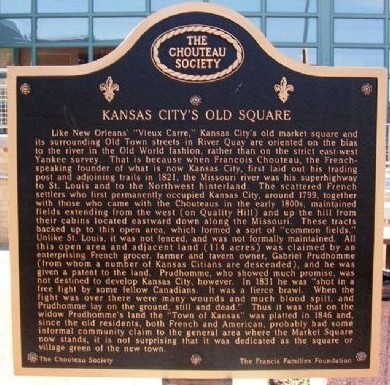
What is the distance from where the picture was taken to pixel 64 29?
15.2m

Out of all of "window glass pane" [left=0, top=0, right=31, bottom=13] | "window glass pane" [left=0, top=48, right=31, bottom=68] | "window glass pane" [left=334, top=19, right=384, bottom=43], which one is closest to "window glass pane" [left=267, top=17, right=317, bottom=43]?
"window glass pane" [left=334, top=19, right=384, bottom=43]

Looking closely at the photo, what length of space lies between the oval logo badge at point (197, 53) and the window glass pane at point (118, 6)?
11.8m

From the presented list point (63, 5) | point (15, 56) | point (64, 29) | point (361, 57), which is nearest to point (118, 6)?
point (63, 5)

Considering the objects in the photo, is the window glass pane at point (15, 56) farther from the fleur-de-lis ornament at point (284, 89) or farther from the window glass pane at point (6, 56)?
the fleur-de-lis ornament at point (284, 89)

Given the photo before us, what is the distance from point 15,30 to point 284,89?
1345cm

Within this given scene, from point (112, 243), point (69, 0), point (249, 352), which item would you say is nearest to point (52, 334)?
point (112, 243)

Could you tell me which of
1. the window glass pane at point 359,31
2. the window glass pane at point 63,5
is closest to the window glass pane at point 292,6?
the window glass pane at point 359,31

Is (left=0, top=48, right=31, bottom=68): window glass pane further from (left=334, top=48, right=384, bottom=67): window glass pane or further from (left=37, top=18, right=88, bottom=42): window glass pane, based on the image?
(left=334, top=48, right=384, bottom=67): window glass pane

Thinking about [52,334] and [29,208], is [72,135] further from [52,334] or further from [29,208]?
[52,334]

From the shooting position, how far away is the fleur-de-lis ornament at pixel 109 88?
360cm

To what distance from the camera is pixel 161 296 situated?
366cm

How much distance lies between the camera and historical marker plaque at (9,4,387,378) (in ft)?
11.8

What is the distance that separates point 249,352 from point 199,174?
107 centimetres

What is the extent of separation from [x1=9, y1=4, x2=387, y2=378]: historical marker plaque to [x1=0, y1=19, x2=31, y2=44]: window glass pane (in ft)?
41.6
